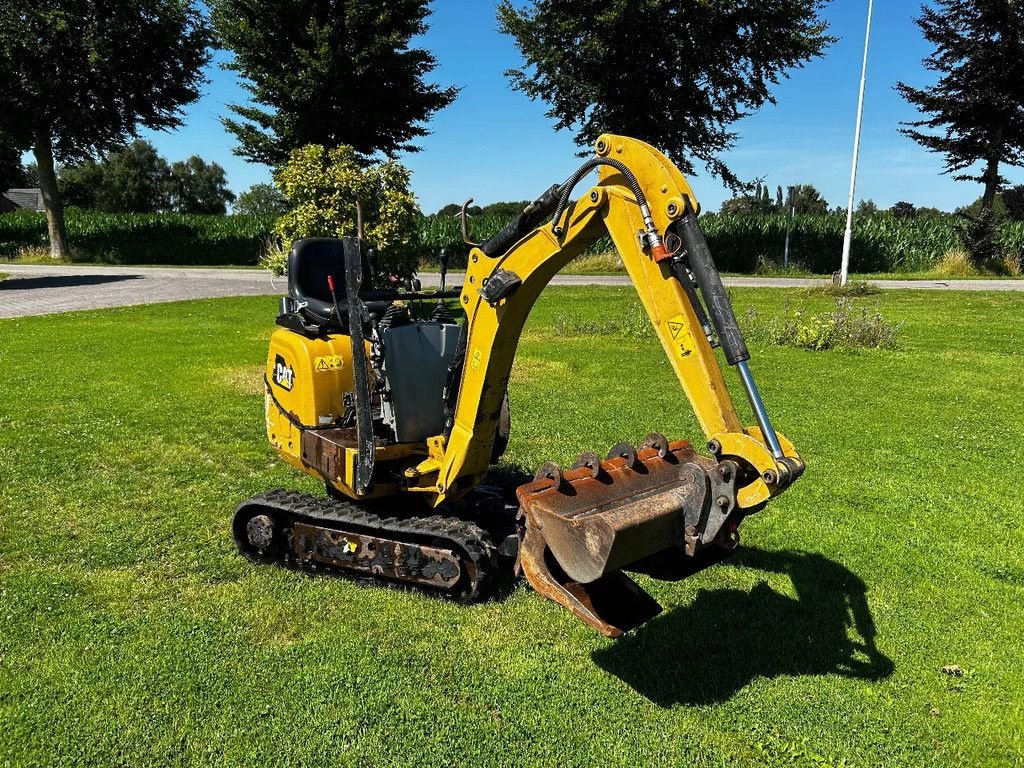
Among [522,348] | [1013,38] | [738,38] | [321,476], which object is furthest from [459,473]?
[1013,38]

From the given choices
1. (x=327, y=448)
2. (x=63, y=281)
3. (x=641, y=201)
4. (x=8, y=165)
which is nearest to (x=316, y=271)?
(x=327, y=448)

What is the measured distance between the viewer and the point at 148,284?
25.8 m

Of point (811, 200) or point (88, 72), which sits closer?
point (88, 72)

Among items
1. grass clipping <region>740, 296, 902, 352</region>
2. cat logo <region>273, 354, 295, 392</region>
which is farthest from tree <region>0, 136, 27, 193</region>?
cat logo <region>273, 354, 295, 392</region>

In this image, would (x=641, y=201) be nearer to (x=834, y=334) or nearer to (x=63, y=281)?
(x=834, y=334)

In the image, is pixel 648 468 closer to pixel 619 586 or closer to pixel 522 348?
pixel 619 586

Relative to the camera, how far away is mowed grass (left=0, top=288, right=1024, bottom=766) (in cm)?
362

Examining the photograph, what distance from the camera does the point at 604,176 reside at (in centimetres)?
374

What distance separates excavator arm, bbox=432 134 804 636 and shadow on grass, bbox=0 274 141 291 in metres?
25.8

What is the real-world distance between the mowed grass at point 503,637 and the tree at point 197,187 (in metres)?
93.2

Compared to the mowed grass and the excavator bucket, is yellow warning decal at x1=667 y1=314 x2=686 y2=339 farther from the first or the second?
the mowed grass

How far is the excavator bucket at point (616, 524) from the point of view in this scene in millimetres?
3301

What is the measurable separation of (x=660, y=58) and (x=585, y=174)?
29162mm

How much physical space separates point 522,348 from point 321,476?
9289mm
